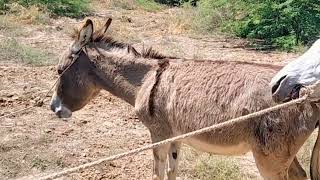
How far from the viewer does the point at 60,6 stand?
17594 mm

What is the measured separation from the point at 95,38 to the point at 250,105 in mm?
1892

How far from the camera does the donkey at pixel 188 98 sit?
154 inches

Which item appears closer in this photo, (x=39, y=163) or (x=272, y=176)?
(x=272, y=176)

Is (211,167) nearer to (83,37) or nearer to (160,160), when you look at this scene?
(160,160)

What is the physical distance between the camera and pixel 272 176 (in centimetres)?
402

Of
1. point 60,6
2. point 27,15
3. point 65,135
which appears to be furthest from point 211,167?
point 60,6

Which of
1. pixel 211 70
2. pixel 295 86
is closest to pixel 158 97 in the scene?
pixel 211 70

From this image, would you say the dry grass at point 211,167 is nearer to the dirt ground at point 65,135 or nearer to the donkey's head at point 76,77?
the dirt ground at point 65,135

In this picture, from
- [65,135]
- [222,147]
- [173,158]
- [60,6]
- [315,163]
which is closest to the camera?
[315,163]

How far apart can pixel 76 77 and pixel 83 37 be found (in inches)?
→ 15.5

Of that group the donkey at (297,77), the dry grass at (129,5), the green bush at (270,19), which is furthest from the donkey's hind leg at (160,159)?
the dry grass at (129,5)

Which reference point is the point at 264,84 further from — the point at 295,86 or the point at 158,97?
the point at 158,97

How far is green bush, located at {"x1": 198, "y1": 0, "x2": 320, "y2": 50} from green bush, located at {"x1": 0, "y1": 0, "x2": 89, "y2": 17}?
415 cm

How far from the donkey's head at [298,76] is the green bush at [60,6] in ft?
46.8
